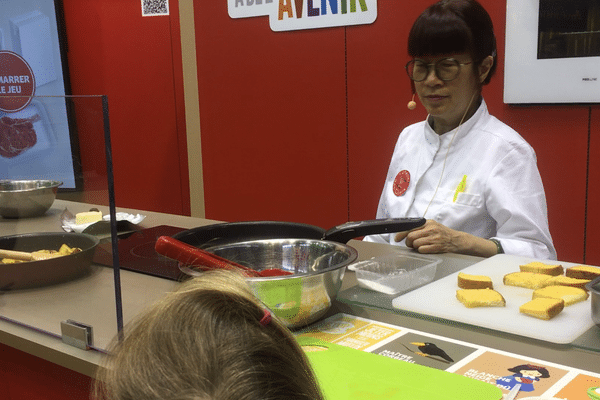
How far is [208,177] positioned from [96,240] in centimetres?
239

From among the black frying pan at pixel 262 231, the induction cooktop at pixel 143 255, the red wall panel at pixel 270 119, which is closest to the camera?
the induction cooktop at pixel 143 255

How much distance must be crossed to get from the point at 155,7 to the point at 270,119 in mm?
1166

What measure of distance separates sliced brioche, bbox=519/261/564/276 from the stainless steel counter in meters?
0.15

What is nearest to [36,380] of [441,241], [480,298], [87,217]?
[87,217]

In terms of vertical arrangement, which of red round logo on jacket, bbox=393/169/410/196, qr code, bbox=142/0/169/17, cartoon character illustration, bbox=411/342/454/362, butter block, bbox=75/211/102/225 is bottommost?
cartoon character illustration, bbox=411/342/454/362

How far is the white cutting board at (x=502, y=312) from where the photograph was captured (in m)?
0.93

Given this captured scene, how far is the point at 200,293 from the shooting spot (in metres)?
0.42

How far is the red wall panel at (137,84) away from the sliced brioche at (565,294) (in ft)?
9.79

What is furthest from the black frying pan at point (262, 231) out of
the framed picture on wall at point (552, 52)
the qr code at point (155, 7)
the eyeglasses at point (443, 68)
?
the qr code at point (155, 7)

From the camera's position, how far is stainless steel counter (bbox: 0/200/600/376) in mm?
896

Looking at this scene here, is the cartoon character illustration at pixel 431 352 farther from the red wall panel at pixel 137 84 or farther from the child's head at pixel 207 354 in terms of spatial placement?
the red wall panel at pixel 137 84

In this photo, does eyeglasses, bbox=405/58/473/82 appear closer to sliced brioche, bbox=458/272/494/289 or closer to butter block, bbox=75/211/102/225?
sliced brioche, bbox=458/272/494/289

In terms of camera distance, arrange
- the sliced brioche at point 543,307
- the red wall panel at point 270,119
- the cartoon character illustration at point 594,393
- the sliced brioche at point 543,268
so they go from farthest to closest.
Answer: the red wall panel at point 270,119 → the sliced brioche at point 543,268 → the sliced brioche at point 543,307 → the cartoon character illustration at point 594,393

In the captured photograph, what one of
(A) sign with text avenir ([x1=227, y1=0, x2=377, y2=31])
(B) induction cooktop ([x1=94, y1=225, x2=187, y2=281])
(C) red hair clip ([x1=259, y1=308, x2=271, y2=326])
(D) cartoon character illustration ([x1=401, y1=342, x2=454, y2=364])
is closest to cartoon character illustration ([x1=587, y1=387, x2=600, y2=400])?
(D) cartoon character illustration ([x1=401, y1=342, x2=454, y2=364])
